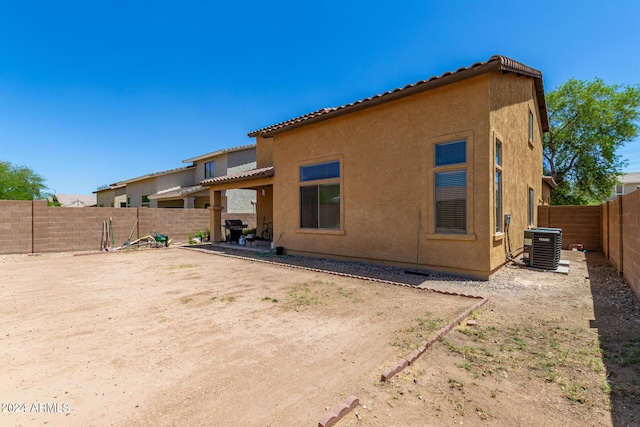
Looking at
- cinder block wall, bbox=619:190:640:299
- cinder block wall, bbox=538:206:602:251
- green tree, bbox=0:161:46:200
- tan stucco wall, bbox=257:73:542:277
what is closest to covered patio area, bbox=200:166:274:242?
tan stucco wall, bbox=257:73:542:277

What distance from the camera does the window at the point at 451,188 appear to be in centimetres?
721

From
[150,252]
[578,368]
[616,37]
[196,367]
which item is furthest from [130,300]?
[616,37]

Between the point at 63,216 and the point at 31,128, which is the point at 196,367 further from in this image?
the point at 31,128

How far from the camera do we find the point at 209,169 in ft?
84.1

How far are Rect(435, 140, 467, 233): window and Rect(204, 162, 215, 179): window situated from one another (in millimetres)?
21492

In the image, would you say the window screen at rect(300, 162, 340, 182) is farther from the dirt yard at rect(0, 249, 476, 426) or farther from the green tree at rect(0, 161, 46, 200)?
the green tree at rect(0, 161, 46, 200)

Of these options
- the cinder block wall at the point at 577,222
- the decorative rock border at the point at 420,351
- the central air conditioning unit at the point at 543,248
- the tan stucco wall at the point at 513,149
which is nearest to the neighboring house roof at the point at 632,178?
the cinder block wall at the point at 577,222

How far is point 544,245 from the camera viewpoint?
8.14m

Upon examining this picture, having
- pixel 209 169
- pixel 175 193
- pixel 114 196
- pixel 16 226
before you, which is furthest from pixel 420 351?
pixel 114 196

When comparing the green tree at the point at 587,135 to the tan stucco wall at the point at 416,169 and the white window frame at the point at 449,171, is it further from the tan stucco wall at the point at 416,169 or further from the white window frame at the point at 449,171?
the white window frame at the point at 449,171

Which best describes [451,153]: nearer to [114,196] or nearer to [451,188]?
[451,188]

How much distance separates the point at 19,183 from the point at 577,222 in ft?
193

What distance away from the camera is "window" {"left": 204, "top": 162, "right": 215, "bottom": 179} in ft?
82.8

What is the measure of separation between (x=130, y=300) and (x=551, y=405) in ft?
21.4
